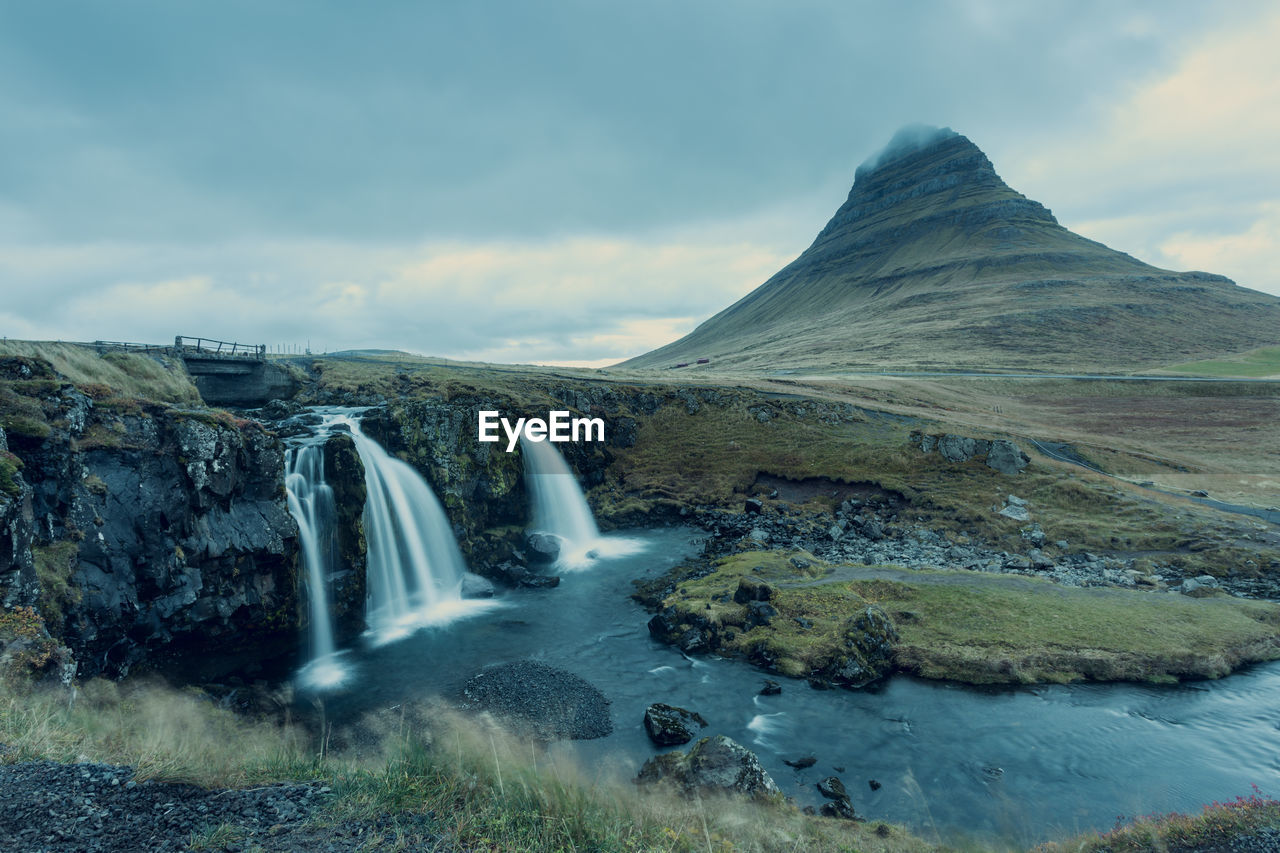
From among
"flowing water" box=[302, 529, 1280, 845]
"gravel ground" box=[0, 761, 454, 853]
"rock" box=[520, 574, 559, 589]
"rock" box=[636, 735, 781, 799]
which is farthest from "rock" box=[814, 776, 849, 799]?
"rock" box=[520, 574, 559, 589]

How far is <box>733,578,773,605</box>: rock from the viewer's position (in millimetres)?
30828

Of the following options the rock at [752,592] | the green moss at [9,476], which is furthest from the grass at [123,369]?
the rock at [752,592]

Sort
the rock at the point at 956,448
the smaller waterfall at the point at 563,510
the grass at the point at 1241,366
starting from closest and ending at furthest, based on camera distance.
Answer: the smaller waterfall at the point at 563,510 < the rock at the point at 956,448 < the grass at the point at 1241,366

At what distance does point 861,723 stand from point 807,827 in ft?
26.9

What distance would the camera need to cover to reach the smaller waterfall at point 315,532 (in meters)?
29.3

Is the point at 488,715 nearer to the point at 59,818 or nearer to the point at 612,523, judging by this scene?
the point at 59,818

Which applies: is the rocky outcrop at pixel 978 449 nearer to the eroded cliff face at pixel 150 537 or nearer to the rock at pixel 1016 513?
the rock at pixel 1016 513

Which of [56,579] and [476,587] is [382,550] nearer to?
[476,587]

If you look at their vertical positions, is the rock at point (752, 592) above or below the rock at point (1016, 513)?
below

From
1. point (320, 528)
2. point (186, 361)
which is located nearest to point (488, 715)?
point (320, 528)

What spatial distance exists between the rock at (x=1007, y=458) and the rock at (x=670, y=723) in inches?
1623

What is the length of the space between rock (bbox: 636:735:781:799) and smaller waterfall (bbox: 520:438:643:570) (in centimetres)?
2571

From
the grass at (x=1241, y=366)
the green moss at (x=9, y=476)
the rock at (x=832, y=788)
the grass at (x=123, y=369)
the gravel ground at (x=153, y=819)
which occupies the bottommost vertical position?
the rock at (x=832, y=788)

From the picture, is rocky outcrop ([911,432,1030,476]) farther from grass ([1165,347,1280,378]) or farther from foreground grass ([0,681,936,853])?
grass ([1165,347,1280,378])
